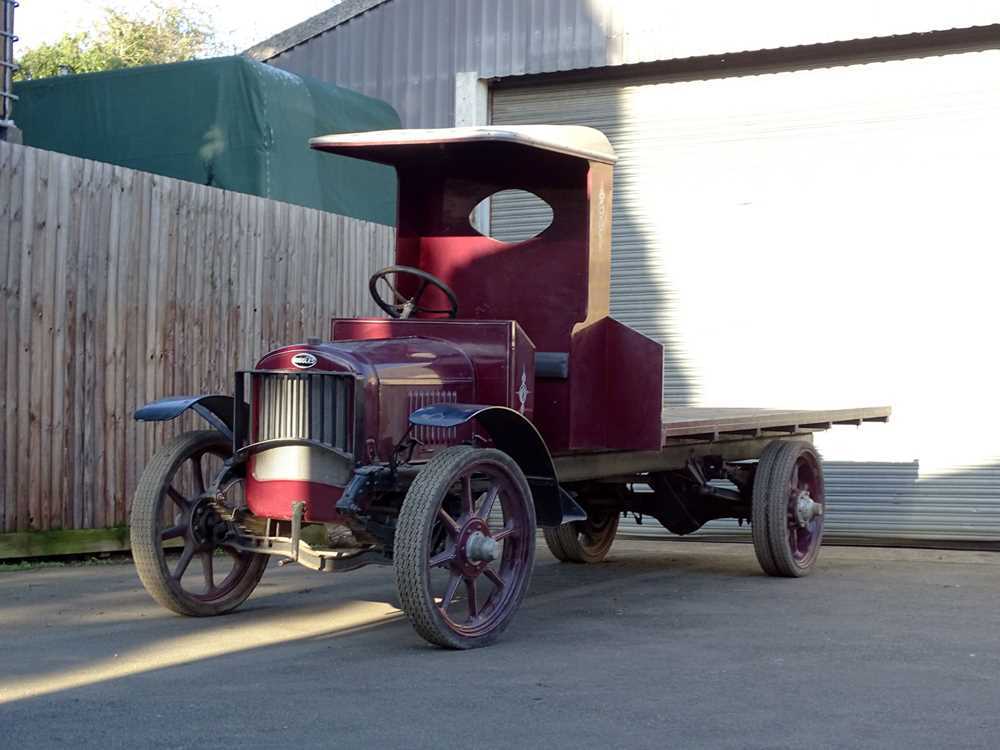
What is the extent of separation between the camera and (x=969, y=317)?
11.6 metres

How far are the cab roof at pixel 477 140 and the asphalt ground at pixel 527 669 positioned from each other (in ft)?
7.92

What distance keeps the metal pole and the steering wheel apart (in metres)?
3.64

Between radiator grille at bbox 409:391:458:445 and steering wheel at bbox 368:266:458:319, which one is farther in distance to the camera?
steering wheel at bbox 368:266:458:319

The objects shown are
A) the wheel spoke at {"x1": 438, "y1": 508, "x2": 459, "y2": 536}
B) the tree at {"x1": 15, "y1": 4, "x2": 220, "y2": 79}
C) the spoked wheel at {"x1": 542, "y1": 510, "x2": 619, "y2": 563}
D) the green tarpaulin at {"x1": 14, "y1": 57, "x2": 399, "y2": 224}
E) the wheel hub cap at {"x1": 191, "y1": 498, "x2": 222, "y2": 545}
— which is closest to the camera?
the wheel spoke at {"x1": 438, "y1": 508, "x2": 459, "y2": 536}

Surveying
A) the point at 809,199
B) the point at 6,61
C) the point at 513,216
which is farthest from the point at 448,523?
the point at 513,216

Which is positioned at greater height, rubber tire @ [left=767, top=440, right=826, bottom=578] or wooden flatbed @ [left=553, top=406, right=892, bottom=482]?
wooden flatbed @ [left=553, top=406, right=892, bottom=482]

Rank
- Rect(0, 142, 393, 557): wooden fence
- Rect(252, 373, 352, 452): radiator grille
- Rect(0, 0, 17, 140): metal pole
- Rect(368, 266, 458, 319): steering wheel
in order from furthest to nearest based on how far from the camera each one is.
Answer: Rect(0, 0, 17, 140): metal pole
Rect(0, 142, 393, 557): wooden fence
Rect(368, 266, 458, 319): steering wheel
Rect(252, 373, 352, 452): radiator grille

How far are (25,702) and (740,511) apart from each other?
5.17 metres

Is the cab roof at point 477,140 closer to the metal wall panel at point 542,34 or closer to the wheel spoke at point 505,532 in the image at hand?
the wheel spoke at point 505,532

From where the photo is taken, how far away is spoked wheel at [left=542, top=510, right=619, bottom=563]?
388 inches

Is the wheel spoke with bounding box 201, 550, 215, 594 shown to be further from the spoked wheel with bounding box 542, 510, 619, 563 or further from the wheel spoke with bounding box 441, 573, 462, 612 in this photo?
the spoked wheel with bounding box 542, 510, 619, 563

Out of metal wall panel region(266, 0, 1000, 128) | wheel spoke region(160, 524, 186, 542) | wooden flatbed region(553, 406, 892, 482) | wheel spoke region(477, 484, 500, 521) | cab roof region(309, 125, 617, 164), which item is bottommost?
wheel spoke region(160, 524, 186, 542)

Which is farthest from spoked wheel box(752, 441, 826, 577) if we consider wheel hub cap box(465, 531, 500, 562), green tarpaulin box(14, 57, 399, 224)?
green tarpaulin box(14, 57, 399, 224)

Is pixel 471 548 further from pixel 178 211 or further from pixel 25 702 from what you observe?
pixel 178 211
